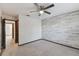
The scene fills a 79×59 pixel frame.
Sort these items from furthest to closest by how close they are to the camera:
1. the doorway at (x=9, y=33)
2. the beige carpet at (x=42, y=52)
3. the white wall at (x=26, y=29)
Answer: the white wall at (x=26, y=29) → the doorway at (x=9, y=33) → the beige carpet at (x=42, y=52)

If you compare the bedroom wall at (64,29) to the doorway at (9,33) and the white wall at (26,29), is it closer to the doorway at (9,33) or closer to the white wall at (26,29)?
the white wall at (26,29)

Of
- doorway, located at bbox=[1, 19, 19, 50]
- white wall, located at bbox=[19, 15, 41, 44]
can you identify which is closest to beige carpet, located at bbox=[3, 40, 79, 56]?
doorway, located at bbox=[1, 19, 19, 50]

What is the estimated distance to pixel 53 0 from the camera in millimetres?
2723

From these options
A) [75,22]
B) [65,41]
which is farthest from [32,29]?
[75,22]

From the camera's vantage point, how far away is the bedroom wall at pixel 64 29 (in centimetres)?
429

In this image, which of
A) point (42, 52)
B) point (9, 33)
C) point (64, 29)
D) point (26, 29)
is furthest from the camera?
point (9, 33)

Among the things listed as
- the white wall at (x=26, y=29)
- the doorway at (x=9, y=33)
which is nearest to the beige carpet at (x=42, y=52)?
the doorway at (x=9, y=33)

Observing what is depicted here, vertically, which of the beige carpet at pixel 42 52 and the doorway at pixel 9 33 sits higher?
the doorway at pixel 9 33

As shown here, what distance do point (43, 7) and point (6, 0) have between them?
1.60m

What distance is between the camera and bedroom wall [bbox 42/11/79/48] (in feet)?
14.1

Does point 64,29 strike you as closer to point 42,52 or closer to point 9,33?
Result: point 42,52

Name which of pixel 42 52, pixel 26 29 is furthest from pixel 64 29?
pixel 26 29

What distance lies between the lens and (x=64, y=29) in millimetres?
5066

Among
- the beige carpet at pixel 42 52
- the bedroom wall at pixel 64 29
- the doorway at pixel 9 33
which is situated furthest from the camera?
the doorway at pixel 9 33
